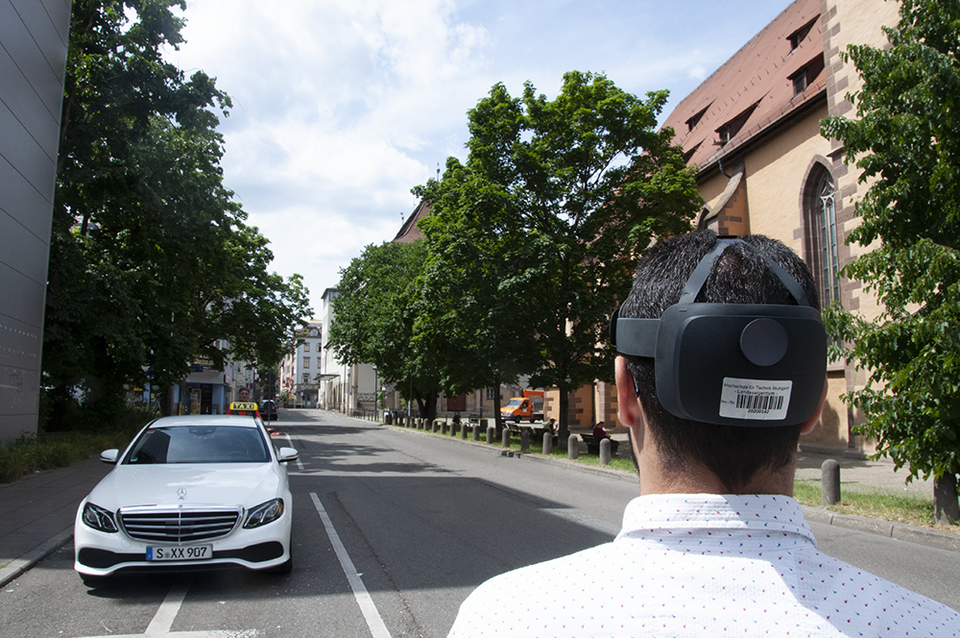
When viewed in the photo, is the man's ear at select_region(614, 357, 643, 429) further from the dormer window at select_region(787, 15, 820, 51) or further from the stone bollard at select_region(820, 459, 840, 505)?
the dormer window at select_region(787, 15, 820, 51)

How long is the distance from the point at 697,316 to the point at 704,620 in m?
0.45

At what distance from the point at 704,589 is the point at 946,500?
9940 mm

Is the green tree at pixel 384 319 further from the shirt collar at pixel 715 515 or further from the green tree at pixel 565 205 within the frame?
the shirt collar at pixel 715 515

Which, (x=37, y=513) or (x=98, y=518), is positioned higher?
(x=98, y=518)

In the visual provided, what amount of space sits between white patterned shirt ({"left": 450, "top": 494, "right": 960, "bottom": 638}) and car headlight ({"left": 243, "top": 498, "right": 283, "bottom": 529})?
5.52 m

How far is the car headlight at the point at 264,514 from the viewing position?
19.7 feet

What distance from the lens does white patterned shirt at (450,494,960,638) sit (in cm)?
95

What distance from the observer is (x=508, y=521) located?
940 centimetres

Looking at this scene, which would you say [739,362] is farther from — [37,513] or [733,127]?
[733,127]

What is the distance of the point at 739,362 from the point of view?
1092 mm

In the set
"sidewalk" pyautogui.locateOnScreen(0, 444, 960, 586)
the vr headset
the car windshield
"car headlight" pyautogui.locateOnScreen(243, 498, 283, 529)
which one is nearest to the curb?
"sidewalk" pyautogui.locateOnScreen(0, 444, 960, 586)

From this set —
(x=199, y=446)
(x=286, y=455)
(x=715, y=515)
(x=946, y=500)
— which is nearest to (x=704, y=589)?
(x=715, y=515)

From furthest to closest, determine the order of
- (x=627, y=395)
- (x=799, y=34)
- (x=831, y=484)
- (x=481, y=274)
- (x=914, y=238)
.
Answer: (x=799, y=34) < (x=481, y=274) < (x=831, y=484) < (x=914, y=238) < (x=627, y=395)

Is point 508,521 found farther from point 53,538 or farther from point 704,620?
point 704,620
